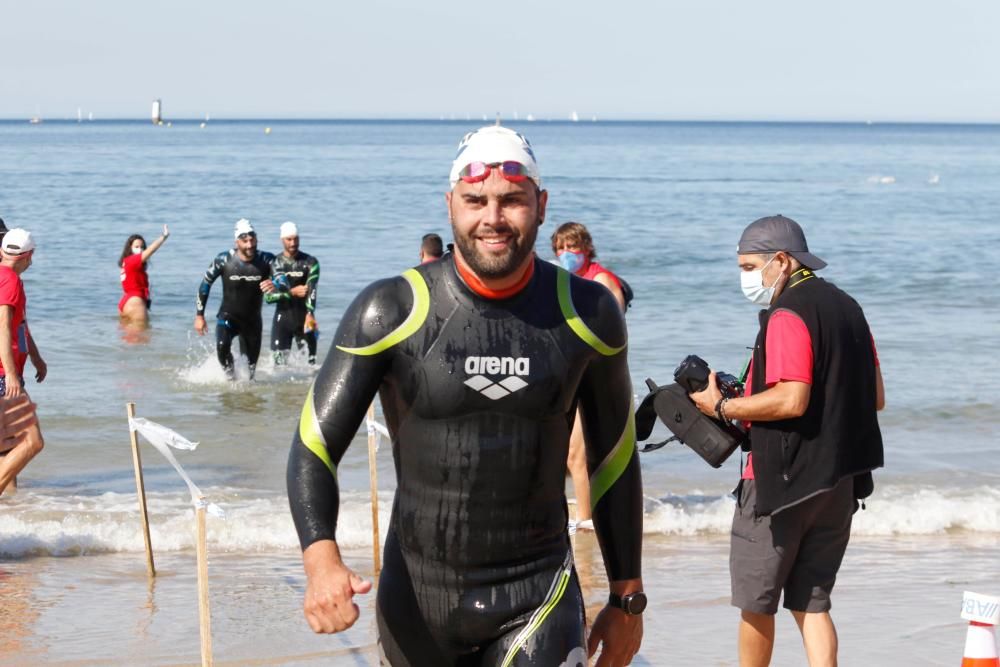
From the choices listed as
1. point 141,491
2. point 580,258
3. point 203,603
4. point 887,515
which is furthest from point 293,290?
point 203,603

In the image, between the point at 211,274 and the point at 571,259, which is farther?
the point at 211,274

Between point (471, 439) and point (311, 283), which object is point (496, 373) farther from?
point (311, 283)

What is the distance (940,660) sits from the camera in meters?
5.98

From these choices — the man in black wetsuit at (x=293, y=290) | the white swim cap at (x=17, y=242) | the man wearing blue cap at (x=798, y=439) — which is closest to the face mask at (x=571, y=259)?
the man wearing blue cap at (x=798, y=439)

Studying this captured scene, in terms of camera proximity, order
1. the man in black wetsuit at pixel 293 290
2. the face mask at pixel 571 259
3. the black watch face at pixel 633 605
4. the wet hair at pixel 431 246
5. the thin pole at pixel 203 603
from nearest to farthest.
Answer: the black watch face at pixel 633 605 < the thin pole at pixel 203 603 < the face mask at pixel 571 259 < the wet hair at pixel 431 246 < the man in black wetsuit at pixel 293 290

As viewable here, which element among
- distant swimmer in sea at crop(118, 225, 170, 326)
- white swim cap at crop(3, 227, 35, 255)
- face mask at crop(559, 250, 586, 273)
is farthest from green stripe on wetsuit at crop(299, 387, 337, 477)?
distant swimmer in sea at crop(118, 225, 170, 326)

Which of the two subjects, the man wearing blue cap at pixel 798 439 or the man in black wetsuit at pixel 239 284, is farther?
the man in black wetsuit at pixel 239 284

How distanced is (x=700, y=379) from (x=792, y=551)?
2.46 feet

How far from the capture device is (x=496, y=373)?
3096 mm

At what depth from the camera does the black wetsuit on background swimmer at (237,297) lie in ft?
45.2

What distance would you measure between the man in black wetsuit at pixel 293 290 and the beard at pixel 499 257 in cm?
1087

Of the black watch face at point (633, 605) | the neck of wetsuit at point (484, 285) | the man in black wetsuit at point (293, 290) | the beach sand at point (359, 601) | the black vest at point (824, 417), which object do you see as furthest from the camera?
the man in black wetsuit at point (293, 290)

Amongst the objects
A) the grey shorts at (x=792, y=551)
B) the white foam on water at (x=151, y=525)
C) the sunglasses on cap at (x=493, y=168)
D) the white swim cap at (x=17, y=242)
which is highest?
the sunglasses on cap at (x=493, y=168)

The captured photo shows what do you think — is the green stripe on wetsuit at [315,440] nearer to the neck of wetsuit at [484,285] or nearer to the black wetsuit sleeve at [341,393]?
the black wetsuit sleeve at [341,393]
